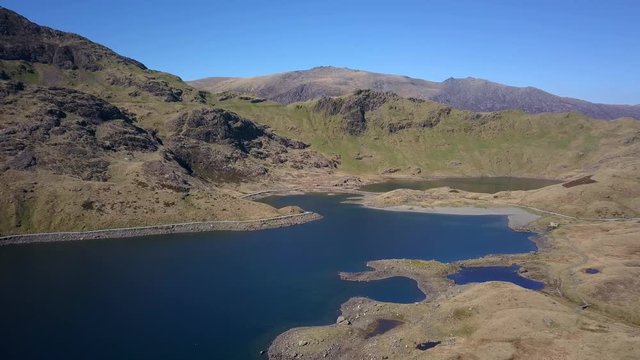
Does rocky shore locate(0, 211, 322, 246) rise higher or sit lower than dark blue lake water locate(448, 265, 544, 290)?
higher

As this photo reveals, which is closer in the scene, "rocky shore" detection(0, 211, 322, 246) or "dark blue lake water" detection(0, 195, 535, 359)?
"dark blue lake water" detection(0, 195, 535, 359)

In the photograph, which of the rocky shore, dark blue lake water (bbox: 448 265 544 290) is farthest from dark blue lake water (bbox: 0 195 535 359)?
dark blue lake water (bbox: 448 265 544 290)

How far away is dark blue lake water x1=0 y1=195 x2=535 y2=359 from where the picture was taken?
→ 8700 centimetres

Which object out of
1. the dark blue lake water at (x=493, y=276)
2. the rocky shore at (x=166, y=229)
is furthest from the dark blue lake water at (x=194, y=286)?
the dark blue lake water at (x=493, y=276)

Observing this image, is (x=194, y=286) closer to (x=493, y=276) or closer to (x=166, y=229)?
(x=166, y=229)

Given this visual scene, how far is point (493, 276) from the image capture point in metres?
125

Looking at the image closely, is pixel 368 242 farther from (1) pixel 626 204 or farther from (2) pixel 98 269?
(1) pixel 626 204

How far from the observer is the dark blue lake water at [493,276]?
389 feet

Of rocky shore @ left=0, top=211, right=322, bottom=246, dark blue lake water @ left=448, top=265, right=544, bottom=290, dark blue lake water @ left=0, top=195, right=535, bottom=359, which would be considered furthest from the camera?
rocky shore @ left=0, top=211, right=322, bottom=246

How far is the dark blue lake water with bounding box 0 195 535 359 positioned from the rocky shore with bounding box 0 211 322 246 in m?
4.21

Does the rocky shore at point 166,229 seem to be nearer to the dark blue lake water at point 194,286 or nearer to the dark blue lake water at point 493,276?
the dark blue lake water at point 194,286

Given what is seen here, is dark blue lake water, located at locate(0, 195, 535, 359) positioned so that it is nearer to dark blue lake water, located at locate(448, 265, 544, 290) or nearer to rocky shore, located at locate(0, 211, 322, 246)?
rocky shore, located at locate(0, 211, 322, 246)

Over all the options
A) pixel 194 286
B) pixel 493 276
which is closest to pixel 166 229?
pixel 194 286

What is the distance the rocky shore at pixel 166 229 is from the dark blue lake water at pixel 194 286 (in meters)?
4.21
